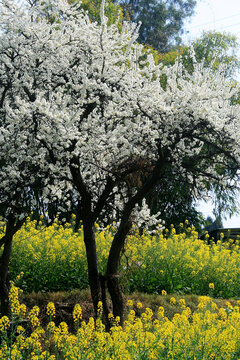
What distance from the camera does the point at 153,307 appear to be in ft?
23.7

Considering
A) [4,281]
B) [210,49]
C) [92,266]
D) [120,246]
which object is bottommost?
[4,281]

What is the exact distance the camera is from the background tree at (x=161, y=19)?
96.7 feet

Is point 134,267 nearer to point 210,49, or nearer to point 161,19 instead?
point 210,49

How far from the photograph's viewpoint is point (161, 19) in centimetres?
2970

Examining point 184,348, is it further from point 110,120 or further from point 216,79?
point 216,79

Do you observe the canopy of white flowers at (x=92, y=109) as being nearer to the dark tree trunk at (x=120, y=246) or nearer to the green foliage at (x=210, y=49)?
the dark tree trunk at (x=120, y=246)

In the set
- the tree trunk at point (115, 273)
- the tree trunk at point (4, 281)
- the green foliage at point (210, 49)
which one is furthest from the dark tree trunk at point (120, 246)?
the green foliage at point (210, 49)

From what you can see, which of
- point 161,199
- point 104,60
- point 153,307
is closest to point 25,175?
point 104,60

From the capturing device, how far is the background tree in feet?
96.7

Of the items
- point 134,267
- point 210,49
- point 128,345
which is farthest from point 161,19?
point 128,345

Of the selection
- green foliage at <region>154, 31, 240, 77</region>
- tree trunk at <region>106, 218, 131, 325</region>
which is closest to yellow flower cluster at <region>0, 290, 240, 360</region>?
tree trunk at <region>106, 218, 131, 325</region>

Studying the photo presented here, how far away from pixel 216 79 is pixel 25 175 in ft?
9.54

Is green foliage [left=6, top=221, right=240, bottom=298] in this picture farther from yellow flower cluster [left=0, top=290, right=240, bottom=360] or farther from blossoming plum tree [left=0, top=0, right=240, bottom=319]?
yellow flower cluster [left=0, top=290, right=240, bottom=360]

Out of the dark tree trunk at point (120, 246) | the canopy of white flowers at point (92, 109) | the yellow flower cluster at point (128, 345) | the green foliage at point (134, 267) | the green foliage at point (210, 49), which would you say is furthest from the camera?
the green foliage at point (210, 49)
